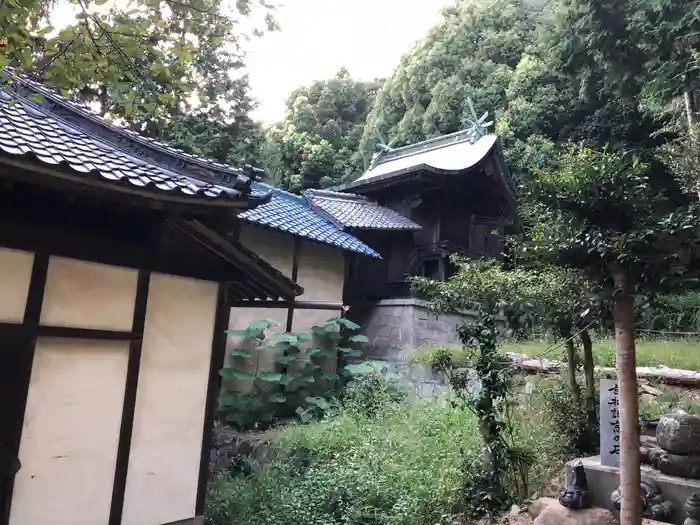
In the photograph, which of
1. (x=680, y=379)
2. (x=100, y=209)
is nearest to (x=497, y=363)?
(x=680, y=379)

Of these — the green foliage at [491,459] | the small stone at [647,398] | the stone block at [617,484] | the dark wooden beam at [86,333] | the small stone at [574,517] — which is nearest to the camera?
the dark wooden beam at [86,333]

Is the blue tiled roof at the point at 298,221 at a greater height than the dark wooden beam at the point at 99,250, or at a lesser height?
greater

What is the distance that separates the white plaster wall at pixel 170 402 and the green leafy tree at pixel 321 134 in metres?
16.4

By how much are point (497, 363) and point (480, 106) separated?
60.8 feet

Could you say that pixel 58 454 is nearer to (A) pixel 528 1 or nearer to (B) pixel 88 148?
(B) pixel 88 148

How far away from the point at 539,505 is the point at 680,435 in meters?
1.58

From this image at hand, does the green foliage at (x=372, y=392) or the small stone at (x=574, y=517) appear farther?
the green foliage at (x=372, y=392)

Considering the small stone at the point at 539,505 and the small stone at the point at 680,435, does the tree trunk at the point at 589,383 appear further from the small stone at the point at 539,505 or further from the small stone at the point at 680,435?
the small stone at the point at 539,505

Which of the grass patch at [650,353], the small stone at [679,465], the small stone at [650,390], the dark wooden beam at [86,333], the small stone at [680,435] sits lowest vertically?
the small stone at [679,465]

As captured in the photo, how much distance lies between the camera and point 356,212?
16.6m

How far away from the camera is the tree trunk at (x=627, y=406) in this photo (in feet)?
13.8

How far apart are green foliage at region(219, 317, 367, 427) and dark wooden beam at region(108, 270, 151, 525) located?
5859mm

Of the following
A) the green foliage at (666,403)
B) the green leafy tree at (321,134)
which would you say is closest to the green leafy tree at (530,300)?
the green foliage at (666,403)

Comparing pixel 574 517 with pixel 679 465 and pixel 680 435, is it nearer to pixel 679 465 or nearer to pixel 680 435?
pixel 679 465
